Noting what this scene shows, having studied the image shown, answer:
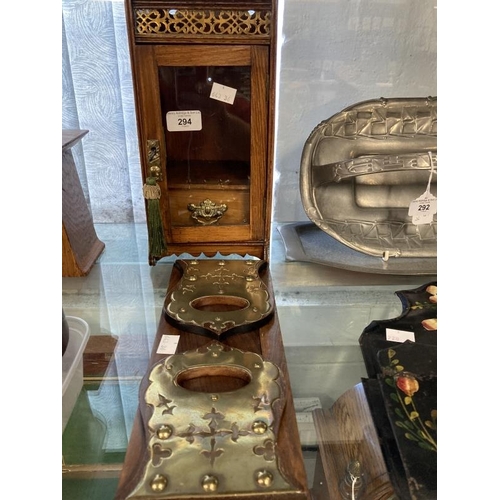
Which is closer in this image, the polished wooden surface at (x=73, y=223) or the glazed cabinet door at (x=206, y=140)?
the glazed cabinet door at (x=206, y=140)

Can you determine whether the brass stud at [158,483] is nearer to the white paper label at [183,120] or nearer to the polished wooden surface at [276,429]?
the polished wooden surface at [276,429]

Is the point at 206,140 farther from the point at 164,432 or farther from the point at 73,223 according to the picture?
the point at 164,432

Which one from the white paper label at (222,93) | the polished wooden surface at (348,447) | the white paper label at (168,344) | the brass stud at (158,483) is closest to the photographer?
the brass stud at (158,483)

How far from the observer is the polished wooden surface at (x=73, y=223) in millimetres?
838

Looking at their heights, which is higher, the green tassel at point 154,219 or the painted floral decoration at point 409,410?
the green tassel at point 154,219

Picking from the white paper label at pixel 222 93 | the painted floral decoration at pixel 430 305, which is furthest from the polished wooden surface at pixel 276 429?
the white paper label at pixel 222 93

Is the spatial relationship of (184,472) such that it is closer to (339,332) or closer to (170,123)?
(339,332)

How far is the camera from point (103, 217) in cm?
110

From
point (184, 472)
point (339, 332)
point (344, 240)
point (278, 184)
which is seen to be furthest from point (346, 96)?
point (184, 472)

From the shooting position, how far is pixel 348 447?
1.97ft

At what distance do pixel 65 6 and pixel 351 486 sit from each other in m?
0.99

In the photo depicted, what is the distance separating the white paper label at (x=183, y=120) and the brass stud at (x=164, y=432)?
495 millimetres

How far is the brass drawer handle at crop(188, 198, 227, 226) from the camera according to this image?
84 cm

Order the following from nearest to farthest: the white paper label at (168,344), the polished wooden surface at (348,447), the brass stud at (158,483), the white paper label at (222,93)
A: the brass stud at (158,483) < the polished wooden surface at (348,447) < the white paper label at (168,344) < the white paper label at (222,93)
